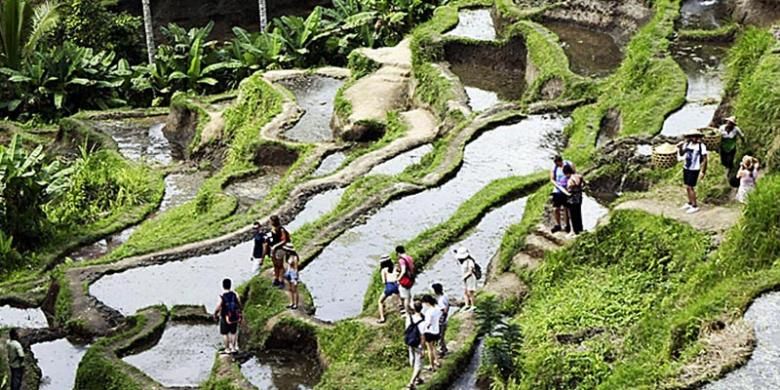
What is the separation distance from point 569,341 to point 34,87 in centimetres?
2669

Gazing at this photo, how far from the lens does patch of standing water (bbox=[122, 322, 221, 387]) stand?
54.4 ft

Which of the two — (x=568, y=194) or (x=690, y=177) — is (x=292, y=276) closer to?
(x=568, y=194)

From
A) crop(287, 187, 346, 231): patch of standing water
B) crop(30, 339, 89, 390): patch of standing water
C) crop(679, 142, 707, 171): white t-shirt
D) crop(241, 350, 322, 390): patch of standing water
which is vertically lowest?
crop(30, 339, 89, 390): patch of standing water

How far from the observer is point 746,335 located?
37.9ft

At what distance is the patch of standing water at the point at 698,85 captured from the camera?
72.8 feet

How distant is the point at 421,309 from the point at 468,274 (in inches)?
67.9

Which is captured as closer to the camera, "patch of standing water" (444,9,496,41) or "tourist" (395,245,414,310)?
"tourist" (395,245,414,310)

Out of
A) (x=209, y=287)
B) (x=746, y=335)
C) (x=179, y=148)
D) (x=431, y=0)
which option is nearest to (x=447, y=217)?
(x=209, y=287)

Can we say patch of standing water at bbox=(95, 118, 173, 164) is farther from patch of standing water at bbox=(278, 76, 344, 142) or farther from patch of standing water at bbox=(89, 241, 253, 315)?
patch of standing water at bbox=(89, 241, 253, 315)

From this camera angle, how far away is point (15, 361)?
640 inches

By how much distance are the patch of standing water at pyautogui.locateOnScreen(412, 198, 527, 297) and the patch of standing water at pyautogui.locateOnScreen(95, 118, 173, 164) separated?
14.2m

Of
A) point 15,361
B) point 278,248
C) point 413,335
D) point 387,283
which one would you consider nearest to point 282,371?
point 387,283

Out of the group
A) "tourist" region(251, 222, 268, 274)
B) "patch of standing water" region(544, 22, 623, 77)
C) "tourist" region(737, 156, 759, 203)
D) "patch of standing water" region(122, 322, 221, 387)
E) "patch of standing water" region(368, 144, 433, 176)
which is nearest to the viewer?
"tourist" region(737, 156, 759, 203)

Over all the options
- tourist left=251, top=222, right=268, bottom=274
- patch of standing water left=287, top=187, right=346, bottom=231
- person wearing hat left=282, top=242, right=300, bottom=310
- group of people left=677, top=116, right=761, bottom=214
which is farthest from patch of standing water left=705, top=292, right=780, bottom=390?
patch of standing water left=287, top=187, right=346, bottom=231
